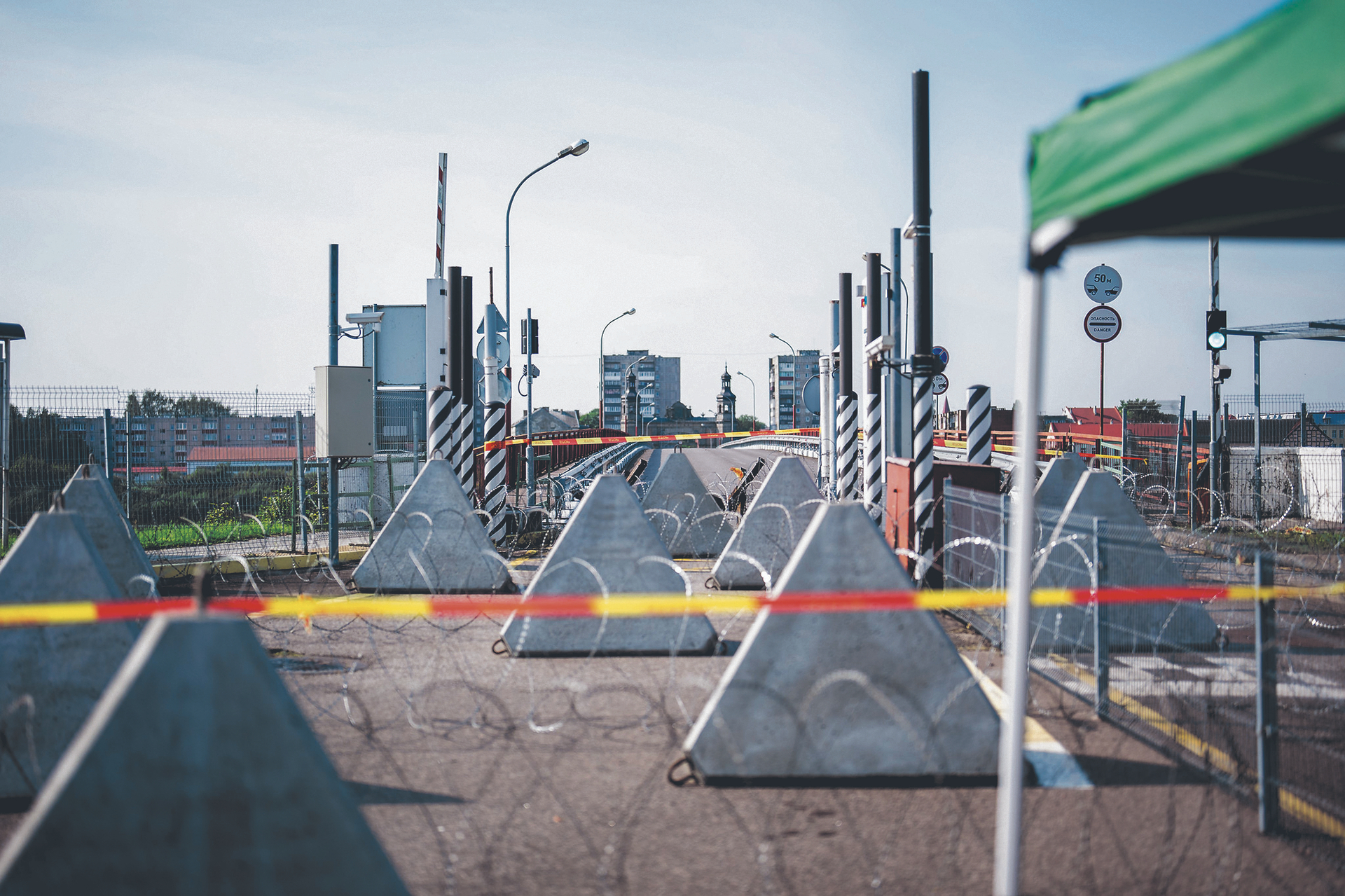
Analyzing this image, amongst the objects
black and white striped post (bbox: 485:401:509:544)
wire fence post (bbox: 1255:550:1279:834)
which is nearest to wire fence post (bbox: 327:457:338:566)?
black and white striped post (bbox: 485:401:509:544)

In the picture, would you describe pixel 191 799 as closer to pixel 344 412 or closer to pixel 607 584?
pixel 607 584

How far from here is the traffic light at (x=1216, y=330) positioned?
1529 cm

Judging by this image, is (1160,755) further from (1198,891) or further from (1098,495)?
(1098,495)

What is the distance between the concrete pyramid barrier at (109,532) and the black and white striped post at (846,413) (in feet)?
29.6

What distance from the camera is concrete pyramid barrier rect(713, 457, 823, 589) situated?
10.0 m

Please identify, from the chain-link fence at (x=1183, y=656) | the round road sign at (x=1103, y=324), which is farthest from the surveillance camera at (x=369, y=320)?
the round road sign at (x=1103, y=324)

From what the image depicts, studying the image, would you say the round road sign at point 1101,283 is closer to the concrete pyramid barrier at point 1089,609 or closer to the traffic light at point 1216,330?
the traffic light at point 1216,330

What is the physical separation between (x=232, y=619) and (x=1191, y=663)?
676 centimetres

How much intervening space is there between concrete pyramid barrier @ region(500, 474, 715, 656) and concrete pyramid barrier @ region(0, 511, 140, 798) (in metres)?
2.97

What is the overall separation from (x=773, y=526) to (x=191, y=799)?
816 centimetres

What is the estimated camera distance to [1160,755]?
477 centimetres

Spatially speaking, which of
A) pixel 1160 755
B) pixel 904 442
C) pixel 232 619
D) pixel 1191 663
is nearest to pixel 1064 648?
pixel 1191 663

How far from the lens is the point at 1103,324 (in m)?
15.1

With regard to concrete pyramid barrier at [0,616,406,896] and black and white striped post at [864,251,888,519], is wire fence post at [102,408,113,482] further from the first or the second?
concrete pyramid barrier at [0,616,406,896]
